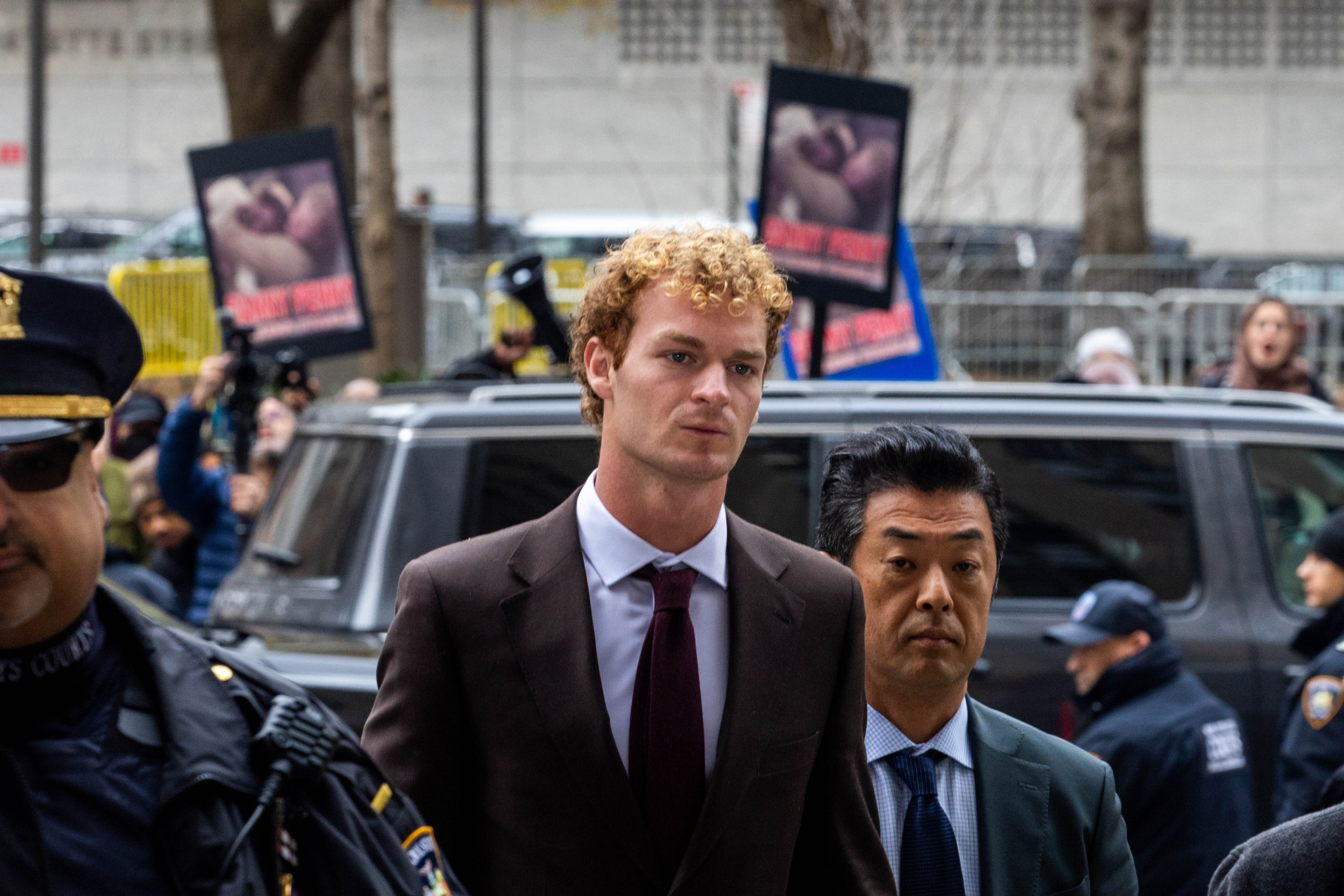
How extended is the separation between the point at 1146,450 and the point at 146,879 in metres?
4.94

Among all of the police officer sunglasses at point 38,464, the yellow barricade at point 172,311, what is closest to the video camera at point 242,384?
the police officer sunglasses at point 38,464

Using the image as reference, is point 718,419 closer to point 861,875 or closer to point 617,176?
point 861,875

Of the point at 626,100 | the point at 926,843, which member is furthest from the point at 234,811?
the point at 626,100

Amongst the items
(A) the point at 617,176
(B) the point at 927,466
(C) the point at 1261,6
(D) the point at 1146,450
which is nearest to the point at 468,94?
(A) the point at 617,176

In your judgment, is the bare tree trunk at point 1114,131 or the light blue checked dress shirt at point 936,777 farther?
the bare tree trunk at point 1114,131

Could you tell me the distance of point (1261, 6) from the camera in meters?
34.8

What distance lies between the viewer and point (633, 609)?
2.72 meters

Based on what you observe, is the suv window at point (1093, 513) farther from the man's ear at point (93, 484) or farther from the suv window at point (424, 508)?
the man's ear at point (93, 484)

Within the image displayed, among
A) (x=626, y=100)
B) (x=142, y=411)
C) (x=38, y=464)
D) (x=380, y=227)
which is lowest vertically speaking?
(x=142, y=411)

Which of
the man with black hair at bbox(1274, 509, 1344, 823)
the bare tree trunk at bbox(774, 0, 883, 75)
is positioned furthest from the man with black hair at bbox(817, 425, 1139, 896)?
the bare tree trunk at bbox(774, 0, 883, 75)

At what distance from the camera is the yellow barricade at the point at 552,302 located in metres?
14.5

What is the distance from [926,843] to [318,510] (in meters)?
3.51

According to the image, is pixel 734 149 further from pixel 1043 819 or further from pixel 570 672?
pixel 570 672

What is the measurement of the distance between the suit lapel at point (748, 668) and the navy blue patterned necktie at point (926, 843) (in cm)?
46
